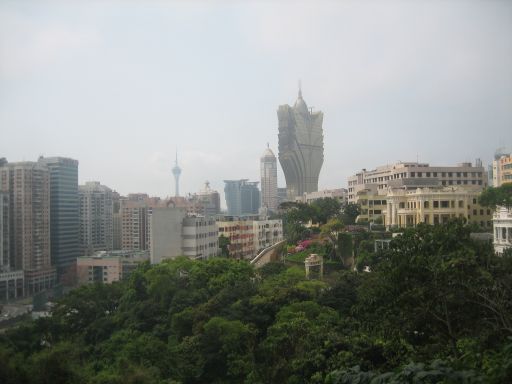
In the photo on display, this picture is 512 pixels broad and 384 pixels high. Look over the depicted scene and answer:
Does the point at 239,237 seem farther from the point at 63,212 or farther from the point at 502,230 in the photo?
the point at 63,212

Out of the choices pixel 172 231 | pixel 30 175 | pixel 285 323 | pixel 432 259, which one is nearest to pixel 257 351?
pixel 285 323

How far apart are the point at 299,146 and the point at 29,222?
72282 millimetres

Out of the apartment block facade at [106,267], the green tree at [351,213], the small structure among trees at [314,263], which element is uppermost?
the green tree at [351,213]

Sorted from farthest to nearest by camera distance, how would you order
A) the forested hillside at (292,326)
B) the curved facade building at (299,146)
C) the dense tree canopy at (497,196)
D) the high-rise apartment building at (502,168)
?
the curved facade building at (299,146), the high-rise apartment building at (502,168), the dense tree canopy at (497,196), the forested hillside at (292,326)

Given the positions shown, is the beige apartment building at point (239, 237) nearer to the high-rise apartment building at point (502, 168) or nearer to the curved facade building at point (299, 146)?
the high-rise apartment building at point (502, 168)

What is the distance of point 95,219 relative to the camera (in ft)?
267

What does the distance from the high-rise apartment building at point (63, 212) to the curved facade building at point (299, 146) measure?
59.0 m

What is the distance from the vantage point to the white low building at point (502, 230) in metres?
24.0

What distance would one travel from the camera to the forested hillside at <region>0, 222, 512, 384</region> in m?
10.5

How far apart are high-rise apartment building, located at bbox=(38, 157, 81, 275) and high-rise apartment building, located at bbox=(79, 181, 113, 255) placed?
3.60 m

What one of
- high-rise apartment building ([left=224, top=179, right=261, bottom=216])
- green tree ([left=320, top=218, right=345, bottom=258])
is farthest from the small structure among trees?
high-rise apartment building ([left=224, top=179, right=261, bottom=216])

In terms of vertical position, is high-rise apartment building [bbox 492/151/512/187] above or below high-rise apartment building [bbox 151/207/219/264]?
above

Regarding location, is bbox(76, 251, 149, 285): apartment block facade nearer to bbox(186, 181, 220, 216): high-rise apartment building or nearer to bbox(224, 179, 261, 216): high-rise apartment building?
bbox(186, 181, 220, 216): high-rise apartment building

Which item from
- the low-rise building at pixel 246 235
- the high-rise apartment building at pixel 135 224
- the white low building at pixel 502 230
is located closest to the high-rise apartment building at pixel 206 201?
the high-rise apartment building at pixel 135 224
